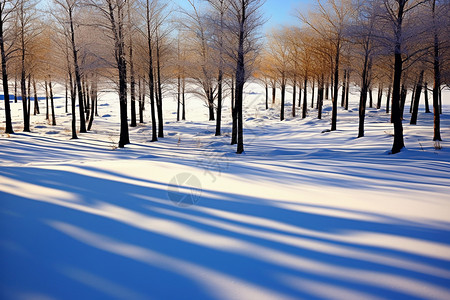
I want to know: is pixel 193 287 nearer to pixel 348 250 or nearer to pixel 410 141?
pixel 348 250

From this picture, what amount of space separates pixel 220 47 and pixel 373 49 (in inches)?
201

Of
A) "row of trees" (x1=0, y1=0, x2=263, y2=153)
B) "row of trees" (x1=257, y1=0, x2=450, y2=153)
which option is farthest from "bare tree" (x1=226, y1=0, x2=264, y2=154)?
"row of trees" (x1=257, y1=0, x2=450, y2=153)

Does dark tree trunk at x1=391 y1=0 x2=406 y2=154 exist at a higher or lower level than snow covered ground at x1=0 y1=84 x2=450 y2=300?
higher

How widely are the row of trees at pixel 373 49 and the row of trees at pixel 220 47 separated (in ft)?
0.15

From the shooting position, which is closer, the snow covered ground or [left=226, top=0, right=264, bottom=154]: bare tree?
the snow covered ground

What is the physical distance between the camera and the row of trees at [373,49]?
7273 millimetres

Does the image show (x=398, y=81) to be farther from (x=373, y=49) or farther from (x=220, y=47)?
(x=220, y=47)

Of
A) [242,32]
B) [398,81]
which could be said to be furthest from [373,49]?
[242,32]

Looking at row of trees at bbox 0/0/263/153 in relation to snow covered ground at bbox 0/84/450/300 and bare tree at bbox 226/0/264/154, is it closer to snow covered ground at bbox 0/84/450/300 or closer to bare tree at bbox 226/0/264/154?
bare tree at bbox 226/0/264/154

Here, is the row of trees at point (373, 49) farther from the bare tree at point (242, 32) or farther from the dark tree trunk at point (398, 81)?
the bare tree at point (242, 32)

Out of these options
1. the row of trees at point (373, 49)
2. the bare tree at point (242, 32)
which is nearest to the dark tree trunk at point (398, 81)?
the row of trees at point (373, 49)

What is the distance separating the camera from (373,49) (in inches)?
321

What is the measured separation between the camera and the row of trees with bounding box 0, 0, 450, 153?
771cm

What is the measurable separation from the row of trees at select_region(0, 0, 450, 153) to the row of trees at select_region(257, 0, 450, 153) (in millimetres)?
46
